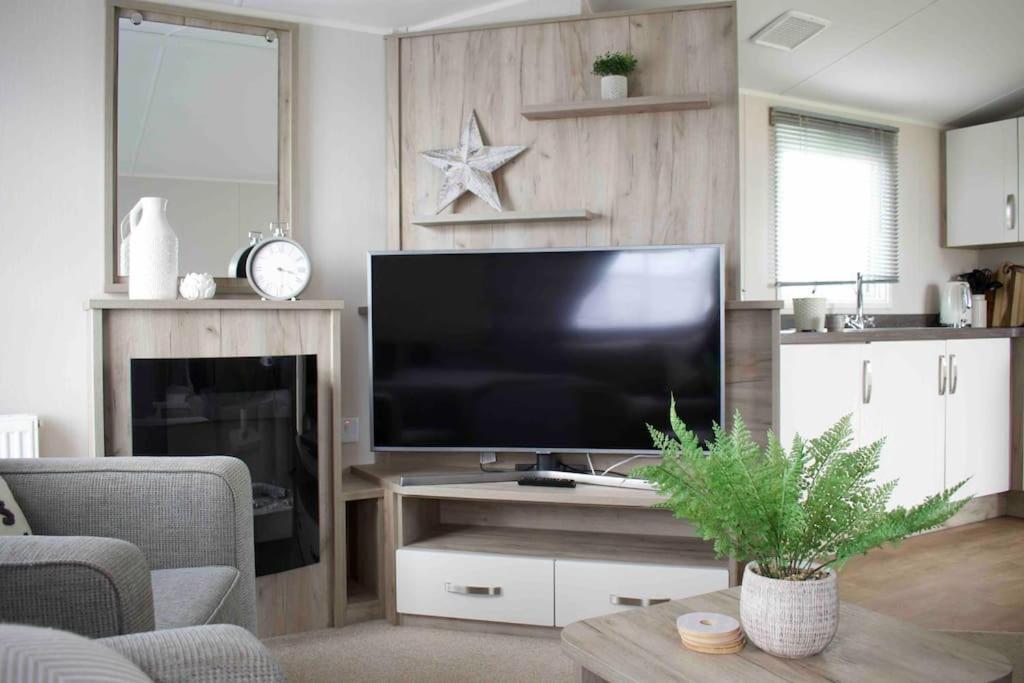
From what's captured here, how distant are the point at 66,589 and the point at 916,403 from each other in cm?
382

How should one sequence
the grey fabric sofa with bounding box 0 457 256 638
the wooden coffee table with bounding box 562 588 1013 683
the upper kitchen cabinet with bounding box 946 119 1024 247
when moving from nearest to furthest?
the wooden coffee table with bounding box 562 588 1013 683 → the grey fabric sofa with bounding box 0 457 256 638 → the upper kitchen cabinet with bounding box 946 119 1024 247

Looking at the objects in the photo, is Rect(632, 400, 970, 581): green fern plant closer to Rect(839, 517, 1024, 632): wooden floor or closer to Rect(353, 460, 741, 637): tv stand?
Rect(353, 460, 741, 637): tv stand

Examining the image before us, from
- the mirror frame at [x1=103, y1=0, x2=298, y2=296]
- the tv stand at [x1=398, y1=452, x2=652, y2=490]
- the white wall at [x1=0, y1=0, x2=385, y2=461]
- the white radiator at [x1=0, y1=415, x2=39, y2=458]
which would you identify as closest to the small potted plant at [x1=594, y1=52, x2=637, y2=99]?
the mirror frame at [x1=103, y1=0, x2=298, y2=296]

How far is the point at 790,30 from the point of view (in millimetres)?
3721

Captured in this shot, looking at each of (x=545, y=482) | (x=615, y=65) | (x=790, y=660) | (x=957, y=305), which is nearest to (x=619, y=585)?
(x=545, y=482)

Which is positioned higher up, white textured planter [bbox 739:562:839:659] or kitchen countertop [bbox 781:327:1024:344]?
kitchen countertop [bbox 781:327:1024:344]

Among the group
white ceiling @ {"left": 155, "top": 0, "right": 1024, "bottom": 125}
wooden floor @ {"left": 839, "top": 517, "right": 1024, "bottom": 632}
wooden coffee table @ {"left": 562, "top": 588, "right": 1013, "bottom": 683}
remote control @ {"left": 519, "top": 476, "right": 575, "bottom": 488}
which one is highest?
white ceiling @ {"left": 155, "top": 0, "right": 1024, "bottom": 125}

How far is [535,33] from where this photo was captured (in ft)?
10.4

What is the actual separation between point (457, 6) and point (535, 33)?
32 centimetres

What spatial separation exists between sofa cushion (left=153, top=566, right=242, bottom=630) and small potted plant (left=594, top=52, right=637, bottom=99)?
2.00m

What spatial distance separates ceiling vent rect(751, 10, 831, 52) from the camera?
3.62m

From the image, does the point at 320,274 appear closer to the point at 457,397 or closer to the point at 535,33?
the point at 457,397

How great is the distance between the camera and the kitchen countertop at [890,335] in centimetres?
369

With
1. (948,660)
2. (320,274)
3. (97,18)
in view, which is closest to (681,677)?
(948,660)
